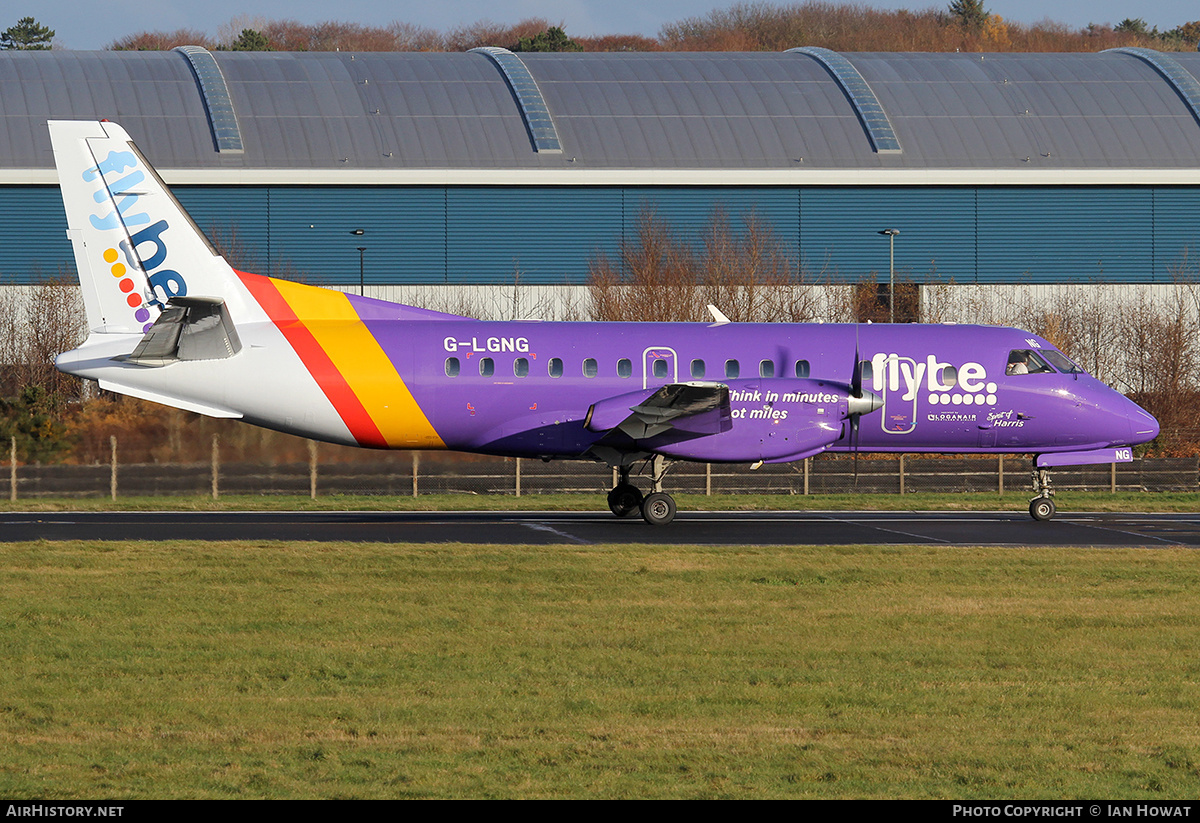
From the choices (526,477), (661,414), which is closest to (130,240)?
(661,414)

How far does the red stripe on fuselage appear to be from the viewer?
25.5 metres

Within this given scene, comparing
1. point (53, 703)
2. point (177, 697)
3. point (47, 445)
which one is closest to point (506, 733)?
point (177, 697)

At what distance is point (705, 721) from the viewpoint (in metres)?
10.8

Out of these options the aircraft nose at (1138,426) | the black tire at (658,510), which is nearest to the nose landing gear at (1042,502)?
the aircraft nose at (1138,426)

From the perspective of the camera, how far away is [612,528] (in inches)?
1040

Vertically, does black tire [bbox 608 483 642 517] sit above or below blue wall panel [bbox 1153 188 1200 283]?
below

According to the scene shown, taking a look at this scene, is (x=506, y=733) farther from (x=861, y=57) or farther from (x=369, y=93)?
(x=861, y=57)

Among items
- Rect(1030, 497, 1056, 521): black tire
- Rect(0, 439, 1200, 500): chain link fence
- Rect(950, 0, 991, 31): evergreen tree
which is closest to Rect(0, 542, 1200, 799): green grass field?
Rect(1030, 497, 1056, 521): black tire

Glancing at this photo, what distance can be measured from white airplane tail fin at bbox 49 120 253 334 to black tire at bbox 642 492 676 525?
910 centimetres

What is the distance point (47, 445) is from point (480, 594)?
24464mm

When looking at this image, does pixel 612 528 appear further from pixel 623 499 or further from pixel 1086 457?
pixel 1086 457

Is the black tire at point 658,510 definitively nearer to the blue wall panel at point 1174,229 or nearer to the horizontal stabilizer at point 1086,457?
the horizontal stabilizer at point 1086,457

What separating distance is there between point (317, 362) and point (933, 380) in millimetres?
12650

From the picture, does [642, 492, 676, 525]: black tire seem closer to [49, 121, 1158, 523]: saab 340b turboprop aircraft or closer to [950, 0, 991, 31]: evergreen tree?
[49, 121, 1158, 523]: saab 340b turboprop aircraft
